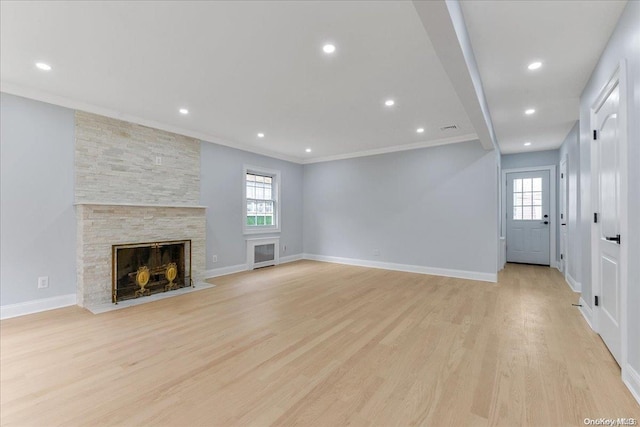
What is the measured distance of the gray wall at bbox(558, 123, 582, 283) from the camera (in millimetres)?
4102

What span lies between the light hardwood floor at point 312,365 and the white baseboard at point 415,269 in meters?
1.13

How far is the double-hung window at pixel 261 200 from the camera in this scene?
6.03m

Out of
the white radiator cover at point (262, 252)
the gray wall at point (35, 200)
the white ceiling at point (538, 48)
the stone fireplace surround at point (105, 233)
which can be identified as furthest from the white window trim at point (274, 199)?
the white ceiling at point (538, 48)

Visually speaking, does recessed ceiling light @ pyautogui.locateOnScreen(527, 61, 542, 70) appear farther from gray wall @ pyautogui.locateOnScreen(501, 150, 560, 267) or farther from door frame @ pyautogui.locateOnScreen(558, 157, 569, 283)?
gray wall @ pyautogui.locateOnScreen(501, 150, 560, 267)

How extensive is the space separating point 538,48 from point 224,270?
5.44 meters

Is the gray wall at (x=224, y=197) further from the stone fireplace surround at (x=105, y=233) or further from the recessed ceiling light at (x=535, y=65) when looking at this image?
the recessed ceiling light at (x=535, y=65)

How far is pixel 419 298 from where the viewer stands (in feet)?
12.6

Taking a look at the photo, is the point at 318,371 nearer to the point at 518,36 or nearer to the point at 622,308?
the point at 622,308

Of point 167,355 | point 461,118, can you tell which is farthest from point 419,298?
point 167,355

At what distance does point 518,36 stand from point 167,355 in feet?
12.8

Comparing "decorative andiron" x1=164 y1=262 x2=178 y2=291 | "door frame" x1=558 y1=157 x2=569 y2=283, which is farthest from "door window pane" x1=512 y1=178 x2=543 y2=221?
"decorative andiron" x1=164 y1=262 x2=178 y2=291

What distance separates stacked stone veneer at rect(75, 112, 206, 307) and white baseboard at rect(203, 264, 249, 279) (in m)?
0.38

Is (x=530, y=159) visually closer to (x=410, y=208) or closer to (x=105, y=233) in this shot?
(x=410, y=208)

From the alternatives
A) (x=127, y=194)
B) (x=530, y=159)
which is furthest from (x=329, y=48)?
(x=530, y=159)
